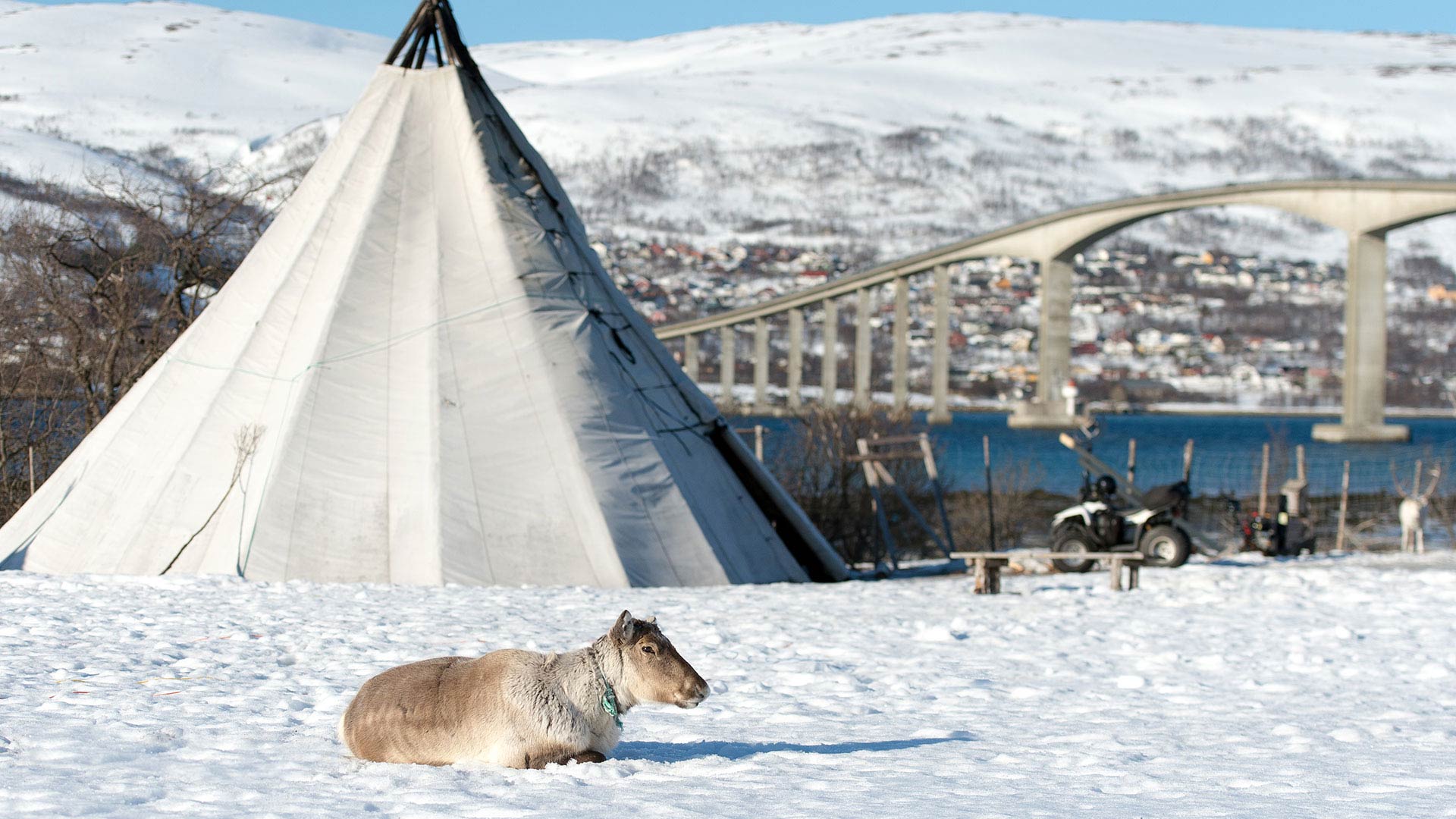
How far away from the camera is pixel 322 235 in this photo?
50.7ft

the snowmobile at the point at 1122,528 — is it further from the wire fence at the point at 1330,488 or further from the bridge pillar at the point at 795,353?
the bridge pillar at the point at 795,353

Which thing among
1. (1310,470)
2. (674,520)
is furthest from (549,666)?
(1310,470)

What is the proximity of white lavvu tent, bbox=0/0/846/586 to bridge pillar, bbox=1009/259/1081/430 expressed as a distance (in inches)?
2301

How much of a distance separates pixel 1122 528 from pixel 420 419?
9013mm

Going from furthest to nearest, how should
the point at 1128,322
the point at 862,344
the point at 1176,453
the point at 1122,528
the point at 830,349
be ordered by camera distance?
the point at 1128,322 < the point at 830,349 < the point at 1176,453 < the point at 862,344 < the point at 1122,528

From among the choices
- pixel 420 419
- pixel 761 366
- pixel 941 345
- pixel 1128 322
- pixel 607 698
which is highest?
pixel 420 419

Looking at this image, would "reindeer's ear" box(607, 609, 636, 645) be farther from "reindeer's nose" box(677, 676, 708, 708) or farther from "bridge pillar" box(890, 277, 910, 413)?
"bridge pillar" box(890, 277, 910, 413)

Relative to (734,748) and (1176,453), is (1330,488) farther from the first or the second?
(734,748)

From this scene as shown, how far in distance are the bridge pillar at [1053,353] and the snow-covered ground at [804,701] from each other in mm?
59190

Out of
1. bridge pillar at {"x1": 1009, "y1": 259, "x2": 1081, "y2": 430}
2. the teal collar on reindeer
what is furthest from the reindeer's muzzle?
bridge pillar at {"x1": 1009, "y1": 259, "x2": 1081, "y2": 430}

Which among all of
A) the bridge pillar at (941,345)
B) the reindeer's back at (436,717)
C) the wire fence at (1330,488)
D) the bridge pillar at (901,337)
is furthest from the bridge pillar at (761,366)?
the reindeer's back at (436,717)

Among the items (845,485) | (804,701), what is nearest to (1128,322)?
(845,485)

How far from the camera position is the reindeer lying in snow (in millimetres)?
6387

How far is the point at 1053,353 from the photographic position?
245 ft
